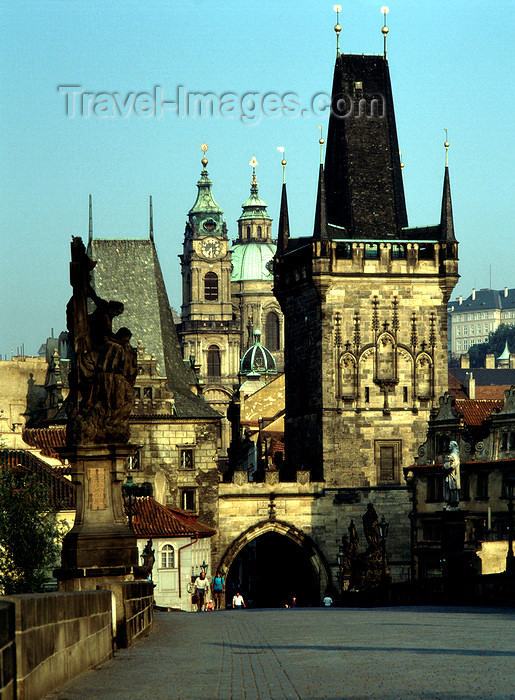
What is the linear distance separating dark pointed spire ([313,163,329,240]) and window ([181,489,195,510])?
595 inches

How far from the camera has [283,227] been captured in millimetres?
91188

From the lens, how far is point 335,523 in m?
81.5

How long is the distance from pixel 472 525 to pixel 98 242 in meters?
28.7

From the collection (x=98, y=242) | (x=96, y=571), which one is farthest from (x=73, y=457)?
(x=98, y=242)

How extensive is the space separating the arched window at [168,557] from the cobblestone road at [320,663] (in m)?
44.3

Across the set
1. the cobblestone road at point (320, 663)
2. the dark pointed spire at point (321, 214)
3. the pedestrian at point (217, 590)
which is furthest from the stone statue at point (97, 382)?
the dark pointed spire at point (321, 214)

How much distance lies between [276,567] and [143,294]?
55.9 ft

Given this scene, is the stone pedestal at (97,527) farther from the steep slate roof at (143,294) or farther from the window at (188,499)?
the steep slate roof at (143,294)

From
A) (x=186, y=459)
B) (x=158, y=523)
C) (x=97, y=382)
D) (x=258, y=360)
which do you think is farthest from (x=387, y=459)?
(x=258, y=360)

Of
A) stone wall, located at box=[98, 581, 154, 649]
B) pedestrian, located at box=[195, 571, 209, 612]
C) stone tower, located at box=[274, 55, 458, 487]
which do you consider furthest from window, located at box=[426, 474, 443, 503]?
stone wall, located at box=[98, 581, 154, 649]

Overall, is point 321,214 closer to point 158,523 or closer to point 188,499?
point 188,499

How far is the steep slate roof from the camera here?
84375mm

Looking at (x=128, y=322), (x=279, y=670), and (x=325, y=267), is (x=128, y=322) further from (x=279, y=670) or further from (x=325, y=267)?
(x=279, y=670)

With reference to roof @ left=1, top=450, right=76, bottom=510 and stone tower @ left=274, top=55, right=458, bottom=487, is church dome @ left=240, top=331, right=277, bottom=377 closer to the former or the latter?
stone tower @ left=274, top=55, right=458, bottom=487
